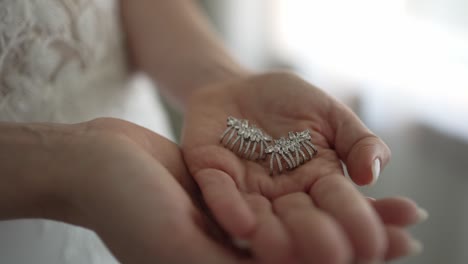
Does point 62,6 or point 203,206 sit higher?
point 62,6

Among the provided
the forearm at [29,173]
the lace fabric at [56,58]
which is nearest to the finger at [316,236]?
the forearm at [29,173]

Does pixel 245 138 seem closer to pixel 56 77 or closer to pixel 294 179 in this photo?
pixel 294 179

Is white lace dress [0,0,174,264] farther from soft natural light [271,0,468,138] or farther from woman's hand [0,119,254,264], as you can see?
soft natural light [271,0,468,138]

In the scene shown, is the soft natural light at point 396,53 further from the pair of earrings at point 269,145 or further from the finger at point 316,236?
the finger at point 316,236

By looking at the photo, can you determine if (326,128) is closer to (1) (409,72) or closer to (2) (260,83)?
(2) (260,83)

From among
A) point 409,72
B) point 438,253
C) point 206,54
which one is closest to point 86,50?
point 206,54

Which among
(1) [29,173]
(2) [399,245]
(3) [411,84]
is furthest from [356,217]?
(3) [411,84]
